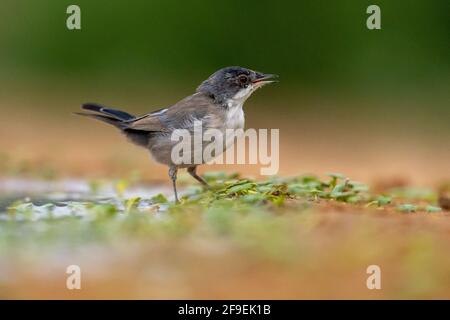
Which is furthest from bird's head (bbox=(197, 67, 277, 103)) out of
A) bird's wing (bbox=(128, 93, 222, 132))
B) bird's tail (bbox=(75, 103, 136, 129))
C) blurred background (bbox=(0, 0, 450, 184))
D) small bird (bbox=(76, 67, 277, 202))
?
blurred background (bbox=(0, 0, 450, 184))

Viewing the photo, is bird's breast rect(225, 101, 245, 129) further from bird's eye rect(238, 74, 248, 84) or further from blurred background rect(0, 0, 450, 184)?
blurred background rect(0, 0, 450, 184)

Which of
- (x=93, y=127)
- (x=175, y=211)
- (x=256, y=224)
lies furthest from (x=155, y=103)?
(x=256, y=224)

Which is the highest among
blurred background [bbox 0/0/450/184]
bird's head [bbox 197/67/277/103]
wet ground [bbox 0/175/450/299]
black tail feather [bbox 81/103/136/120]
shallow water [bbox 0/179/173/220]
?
blurred background [bbox 0/0/450/184]

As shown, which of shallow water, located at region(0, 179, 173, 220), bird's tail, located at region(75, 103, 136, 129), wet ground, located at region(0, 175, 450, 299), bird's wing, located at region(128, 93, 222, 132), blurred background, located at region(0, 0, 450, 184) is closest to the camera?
wet ground, located at region(0, 175, 450, 299)

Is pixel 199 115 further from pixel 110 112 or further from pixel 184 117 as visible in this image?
pixel 110 112

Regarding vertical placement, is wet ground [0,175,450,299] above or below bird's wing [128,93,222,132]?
below
